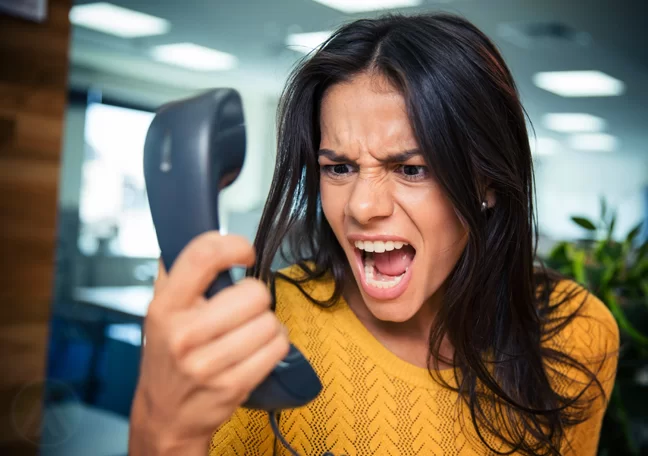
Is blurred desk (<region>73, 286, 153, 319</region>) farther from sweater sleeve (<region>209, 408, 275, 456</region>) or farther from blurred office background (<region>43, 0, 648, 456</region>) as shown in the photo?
sweater sleeve (<region>209, 408, 275, 456</region>)

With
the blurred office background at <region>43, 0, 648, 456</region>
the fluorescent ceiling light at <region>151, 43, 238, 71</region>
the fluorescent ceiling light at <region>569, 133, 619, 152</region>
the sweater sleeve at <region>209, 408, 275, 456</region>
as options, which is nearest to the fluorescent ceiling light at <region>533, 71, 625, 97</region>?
the blurred office background at <region>43, 0, 648, 456</region>

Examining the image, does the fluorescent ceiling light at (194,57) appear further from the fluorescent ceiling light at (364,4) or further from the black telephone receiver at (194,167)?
the black telephone receiver at (194,167)

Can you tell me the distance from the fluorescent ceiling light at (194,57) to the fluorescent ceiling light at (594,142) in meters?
5.25

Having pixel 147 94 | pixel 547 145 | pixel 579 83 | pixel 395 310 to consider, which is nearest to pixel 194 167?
pixel 395 310

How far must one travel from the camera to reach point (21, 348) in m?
2.16

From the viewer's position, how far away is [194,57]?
4.84m

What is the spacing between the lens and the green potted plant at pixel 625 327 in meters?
1.46

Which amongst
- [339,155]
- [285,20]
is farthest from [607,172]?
[339,155]

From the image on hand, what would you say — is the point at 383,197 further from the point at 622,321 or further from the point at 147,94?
the point at 147,94

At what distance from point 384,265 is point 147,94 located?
10.2ft

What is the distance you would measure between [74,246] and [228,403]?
9.72ft

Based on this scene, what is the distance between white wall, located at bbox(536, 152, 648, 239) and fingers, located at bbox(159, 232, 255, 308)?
8.40 m

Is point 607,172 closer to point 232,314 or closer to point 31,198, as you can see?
point 31,198

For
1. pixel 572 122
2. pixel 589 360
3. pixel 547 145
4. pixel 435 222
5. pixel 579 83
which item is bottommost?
pixel 589 360
